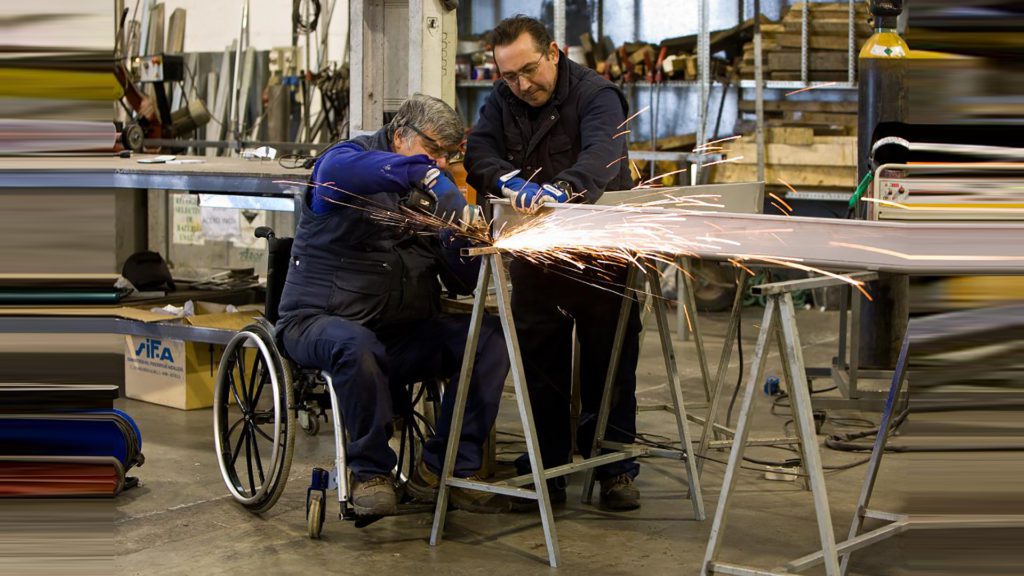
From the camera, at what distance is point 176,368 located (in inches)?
218

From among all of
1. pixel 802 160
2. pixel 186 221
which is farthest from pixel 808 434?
pixel 186 221

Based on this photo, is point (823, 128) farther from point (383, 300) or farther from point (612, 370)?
point (383, 300)

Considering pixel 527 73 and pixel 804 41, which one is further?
pixel 804 41

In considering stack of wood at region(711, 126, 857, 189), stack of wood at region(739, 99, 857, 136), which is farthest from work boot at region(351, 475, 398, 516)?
stack of wood at region(739, 99, 857, 136)

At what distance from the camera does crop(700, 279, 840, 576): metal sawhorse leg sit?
9.34ft

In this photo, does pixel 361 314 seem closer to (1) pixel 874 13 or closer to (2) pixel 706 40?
(1) pixel 874 13

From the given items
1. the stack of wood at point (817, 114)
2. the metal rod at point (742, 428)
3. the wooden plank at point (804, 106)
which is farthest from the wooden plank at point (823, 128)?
the metal rod at point (742, 428)

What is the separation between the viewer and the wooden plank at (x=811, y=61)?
8.41 meters

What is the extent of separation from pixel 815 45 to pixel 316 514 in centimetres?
621

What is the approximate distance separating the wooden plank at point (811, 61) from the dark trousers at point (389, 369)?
5.30 m

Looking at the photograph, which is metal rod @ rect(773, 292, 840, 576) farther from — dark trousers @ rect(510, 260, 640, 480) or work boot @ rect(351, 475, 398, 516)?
work boot @ rect(351, 475, 398, 516)

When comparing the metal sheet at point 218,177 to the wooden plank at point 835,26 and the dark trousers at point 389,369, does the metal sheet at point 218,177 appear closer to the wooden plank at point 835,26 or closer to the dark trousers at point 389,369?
the dark trousers at point 389,369

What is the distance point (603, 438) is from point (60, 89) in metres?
3.29

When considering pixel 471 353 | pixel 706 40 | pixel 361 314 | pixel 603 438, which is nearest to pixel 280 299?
pixel 361 314
